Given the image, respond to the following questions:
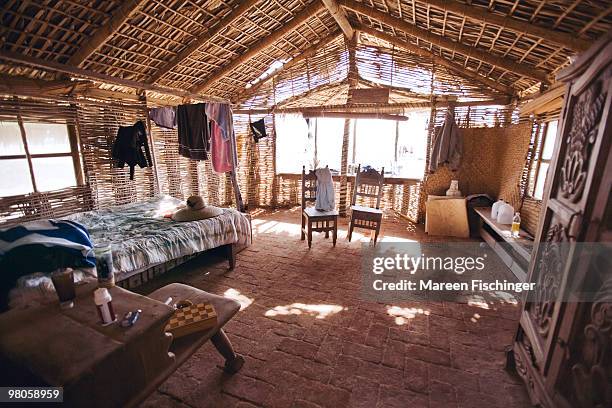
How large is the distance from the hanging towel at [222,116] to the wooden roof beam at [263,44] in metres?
1.51

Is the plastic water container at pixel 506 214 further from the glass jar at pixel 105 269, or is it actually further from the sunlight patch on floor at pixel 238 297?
the glass jar at pixel 105 269

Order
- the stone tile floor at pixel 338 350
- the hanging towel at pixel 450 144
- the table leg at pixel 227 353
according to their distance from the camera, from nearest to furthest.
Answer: the stone tile floor at pixel 338 350 < the table leg at pixel 227 353 < the hanging towel at pixel 450 144

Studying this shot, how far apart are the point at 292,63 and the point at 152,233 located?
177 inches

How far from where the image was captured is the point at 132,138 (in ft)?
14.4

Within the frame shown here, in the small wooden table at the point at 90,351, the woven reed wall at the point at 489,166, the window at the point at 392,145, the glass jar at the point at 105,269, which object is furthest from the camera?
the window at the point at 392,145

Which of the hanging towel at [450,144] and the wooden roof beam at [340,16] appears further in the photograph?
the hanging towel at [450,144]

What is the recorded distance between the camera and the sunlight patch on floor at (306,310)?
2.87m

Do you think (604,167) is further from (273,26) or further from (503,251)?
(273,26)

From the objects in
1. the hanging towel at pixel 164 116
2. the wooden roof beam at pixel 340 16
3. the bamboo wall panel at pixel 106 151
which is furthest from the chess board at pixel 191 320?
the wooden roof beam at pixel 340 16

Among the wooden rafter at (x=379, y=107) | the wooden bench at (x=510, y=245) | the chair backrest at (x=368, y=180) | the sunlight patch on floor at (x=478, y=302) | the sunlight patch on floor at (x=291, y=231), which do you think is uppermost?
the wooden rafter at (x=379, y=107)

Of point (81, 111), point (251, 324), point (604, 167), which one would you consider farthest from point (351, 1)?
point (251, 324)

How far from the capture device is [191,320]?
1774mm

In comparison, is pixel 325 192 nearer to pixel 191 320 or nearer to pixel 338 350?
pixel 338 350

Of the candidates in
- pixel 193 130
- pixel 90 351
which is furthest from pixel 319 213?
pixel 90 351
